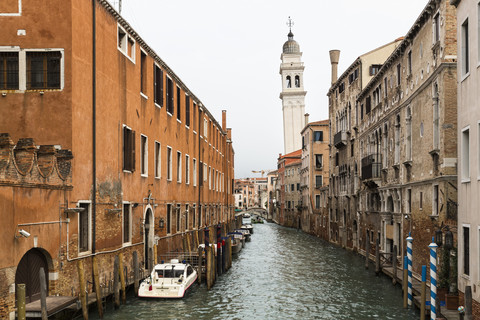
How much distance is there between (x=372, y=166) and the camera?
2702 cm

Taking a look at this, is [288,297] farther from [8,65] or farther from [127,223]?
[8,65]

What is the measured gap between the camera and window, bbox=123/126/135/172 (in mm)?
18594

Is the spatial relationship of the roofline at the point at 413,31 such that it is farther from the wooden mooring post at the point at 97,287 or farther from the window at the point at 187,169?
the wooden mooring post at the point at 97,287

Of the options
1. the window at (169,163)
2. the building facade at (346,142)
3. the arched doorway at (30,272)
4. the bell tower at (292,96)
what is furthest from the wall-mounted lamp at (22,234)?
the bell tower at (292,96)

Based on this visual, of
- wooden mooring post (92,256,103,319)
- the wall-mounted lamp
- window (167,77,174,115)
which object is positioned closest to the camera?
the wall-mounted lamp

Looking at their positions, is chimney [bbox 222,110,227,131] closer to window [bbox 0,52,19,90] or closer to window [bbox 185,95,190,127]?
window [bbox 185,95,190,127]

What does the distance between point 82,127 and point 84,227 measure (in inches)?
110

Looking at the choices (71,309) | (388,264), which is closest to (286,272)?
(388,264)

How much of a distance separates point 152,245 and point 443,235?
10928mm

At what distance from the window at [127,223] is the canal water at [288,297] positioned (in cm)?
190

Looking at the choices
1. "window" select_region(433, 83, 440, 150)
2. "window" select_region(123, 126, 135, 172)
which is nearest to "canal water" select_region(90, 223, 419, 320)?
"window" select_region(123, 126, 135, 172)

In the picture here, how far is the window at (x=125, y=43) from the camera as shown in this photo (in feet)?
61.2

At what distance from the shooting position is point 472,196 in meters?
12.6

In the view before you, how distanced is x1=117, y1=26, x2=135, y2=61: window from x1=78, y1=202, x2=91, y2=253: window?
5.77 meters
